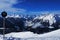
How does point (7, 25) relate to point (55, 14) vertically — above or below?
below

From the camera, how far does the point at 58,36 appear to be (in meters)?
10.9

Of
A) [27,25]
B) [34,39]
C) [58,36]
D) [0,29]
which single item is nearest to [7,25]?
[0,29]

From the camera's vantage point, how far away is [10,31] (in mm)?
15273

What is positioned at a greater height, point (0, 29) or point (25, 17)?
point (25, 17)

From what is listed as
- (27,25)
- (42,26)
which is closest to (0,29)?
(27,25)

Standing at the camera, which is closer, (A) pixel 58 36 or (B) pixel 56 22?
(A) pixel 58 36

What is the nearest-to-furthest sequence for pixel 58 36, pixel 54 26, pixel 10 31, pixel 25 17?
pixel 58 36 < pixel 54 26 < pixel 10 31 < pixel 25 17

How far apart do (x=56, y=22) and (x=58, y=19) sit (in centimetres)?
31

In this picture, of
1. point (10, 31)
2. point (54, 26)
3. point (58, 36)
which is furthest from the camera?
point (10, 31)

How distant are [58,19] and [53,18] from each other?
43 cm

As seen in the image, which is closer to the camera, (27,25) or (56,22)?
(56,22)

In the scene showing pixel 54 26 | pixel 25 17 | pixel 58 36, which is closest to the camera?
pixel 58 36

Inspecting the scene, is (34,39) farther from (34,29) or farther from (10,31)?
(10,31)

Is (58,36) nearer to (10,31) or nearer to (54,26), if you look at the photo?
(54,26)
